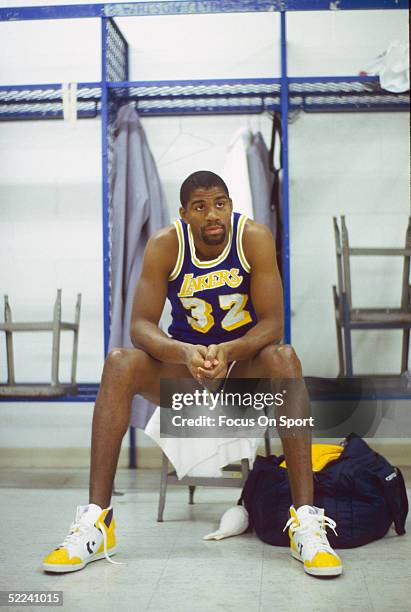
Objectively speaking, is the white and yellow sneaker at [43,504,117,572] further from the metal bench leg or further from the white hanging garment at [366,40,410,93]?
the white hanging garment at [366,40,410,93]

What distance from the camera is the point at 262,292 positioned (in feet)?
7.22

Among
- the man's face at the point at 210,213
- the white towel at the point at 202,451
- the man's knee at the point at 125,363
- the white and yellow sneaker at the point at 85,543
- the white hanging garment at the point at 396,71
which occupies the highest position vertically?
the white hanging garment at the point at 396,71

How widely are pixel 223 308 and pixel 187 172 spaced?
1546 millimetres

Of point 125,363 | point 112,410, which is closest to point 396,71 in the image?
point 125,363

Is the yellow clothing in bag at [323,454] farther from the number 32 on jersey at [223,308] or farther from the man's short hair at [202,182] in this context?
the man's short hair at [202,182]

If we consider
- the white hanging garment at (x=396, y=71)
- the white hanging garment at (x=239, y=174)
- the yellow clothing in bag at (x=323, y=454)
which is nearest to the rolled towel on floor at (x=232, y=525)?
the yellow clothing in bag at (x=323, y=454)

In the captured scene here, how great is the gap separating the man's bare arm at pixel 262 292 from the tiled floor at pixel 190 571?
1.79ft

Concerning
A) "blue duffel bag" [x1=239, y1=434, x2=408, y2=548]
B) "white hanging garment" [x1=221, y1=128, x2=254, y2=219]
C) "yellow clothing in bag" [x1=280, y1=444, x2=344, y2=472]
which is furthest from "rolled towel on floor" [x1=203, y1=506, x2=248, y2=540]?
"white hanging garment" [x1=221, y1=128, x2=254, y2=219]

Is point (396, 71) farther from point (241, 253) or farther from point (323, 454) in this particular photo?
point (323, 454)

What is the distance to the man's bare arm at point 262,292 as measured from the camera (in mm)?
2125

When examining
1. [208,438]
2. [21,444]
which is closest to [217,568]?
[208,438]

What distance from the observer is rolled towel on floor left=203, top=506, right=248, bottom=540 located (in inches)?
88.1

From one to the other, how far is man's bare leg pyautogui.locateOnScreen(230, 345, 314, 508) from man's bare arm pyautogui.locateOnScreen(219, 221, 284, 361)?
0.04 meters

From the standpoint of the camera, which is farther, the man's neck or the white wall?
the white wall
